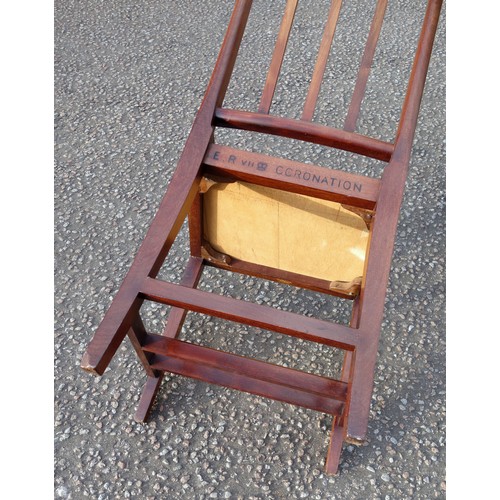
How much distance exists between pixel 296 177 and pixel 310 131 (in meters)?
0.10

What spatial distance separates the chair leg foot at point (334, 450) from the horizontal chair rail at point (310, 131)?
658 mm

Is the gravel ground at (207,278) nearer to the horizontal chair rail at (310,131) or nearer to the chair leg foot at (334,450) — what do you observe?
the chair leg foot at (334,450)

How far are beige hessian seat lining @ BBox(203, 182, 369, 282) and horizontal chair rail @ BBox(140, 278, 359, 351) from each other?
326 millimetres

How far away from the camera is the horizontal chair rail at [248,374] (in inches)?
40.4

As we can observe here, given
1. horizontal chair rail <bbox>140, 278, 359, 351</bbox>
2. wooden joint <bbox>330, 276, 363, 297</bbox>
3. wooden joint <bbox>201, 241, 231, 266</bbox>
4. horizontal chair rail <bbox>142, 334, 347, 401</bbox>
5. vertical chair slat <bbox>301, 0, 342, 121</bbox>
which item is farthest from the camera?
wooden joint <bbox>201, 241, 231, 266</bbox>

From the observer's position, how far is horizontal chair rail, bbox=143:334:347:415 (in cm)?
103

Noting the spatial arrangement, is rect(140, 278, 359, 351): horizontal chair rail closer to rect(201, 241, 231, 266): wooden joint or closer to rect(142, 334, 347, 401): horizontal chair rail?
rect(142, 334, 347, 401): horizontal chair rail

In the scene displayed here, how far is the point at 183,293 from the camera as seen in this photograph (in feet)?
3.06

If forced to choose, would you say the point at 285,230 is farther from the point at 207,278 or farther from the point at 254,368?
the point at 207,278

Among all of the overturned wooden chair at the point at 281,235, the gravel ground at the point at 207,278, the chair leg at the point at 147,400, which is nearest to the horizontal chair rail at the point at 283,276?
the overturned wooden chair at the point at 281,235

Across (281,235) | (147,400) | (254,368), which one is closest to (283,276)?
(281,235)

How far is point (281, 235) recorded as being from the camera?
49.4 inches

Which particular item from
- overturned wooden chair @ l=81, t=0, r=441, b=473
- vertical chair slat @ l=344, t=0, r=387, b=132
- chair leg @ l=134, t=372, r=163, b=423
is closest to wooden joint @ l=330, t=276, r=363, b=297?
overturned wooden chair @ l=81, t=0, r=441, b=473

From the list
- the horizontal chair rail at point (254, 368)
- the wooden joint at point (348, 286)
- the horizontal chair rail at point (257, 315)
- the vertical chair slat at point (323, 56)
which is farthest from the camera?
the wooden joint at point (348, 286)
